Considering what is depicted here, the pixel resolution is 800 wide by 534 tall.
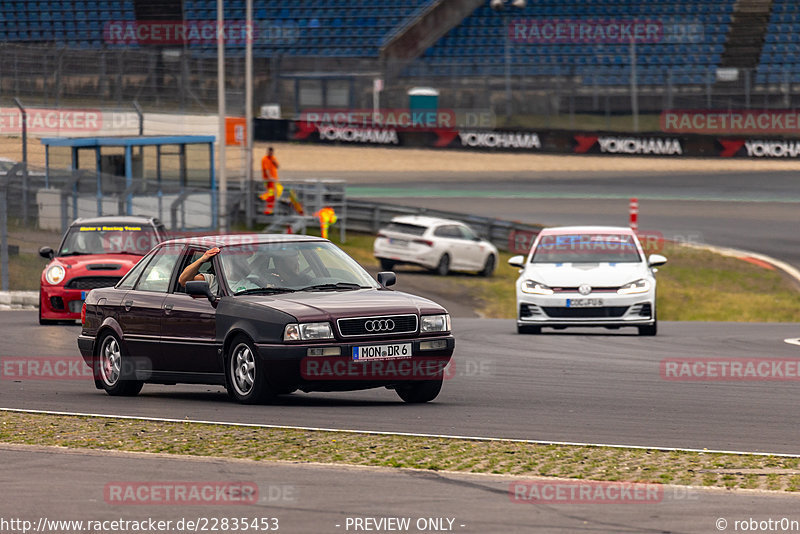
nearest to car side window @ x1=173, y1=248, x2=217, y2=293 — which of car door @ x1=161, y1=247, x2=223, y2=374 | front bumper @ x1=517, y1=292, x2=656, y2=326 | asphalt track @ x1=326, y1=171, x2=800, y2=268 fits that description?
car door @ x1=161, y1=247, x2=223, y2=374

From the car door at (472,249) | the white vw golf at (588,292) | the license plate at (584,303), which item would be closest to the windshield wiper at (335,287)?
the white vw golf at (588,292)

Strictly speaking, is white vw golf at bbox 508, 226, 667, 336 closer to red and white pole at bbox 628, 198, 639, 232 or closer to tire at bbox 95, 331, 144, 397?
tire at bbox 95, 331, 144, 397

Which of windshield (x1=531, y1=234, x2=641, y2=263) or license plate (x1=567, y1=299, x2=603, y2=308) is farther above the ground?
windshield (x1=531, y1=234, x2=641, y2=263)

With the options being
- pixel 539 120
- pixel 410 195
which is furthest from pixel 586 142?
pixel 410 195

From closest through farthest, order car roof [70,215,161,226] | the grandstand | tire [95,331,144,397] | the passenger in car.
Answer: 1. the passenger in car
2. tire [95,331,144,397]
3. car roof [70,215,161,226]
4. the grandstand

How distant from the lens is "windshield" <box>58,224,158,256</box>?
1931 centimetres

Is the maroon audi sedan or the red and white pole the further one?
the red and white pole

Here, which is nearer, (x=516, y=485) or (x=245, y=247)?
(x=516, y=485)

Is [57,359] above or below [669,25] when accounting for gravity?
below

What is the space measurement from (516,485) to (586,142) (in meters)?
38.4

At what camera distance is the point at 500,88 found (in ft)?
148

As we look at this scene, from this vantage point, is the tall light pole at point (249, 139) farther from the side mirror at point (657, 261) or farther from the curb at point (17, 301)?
the side mirror at point (657, 261)

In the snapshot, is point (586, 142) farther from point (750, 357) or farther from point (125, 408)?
point (125, 408)

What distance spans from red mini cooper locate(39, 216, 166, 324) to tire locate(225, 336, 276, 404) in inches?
301
